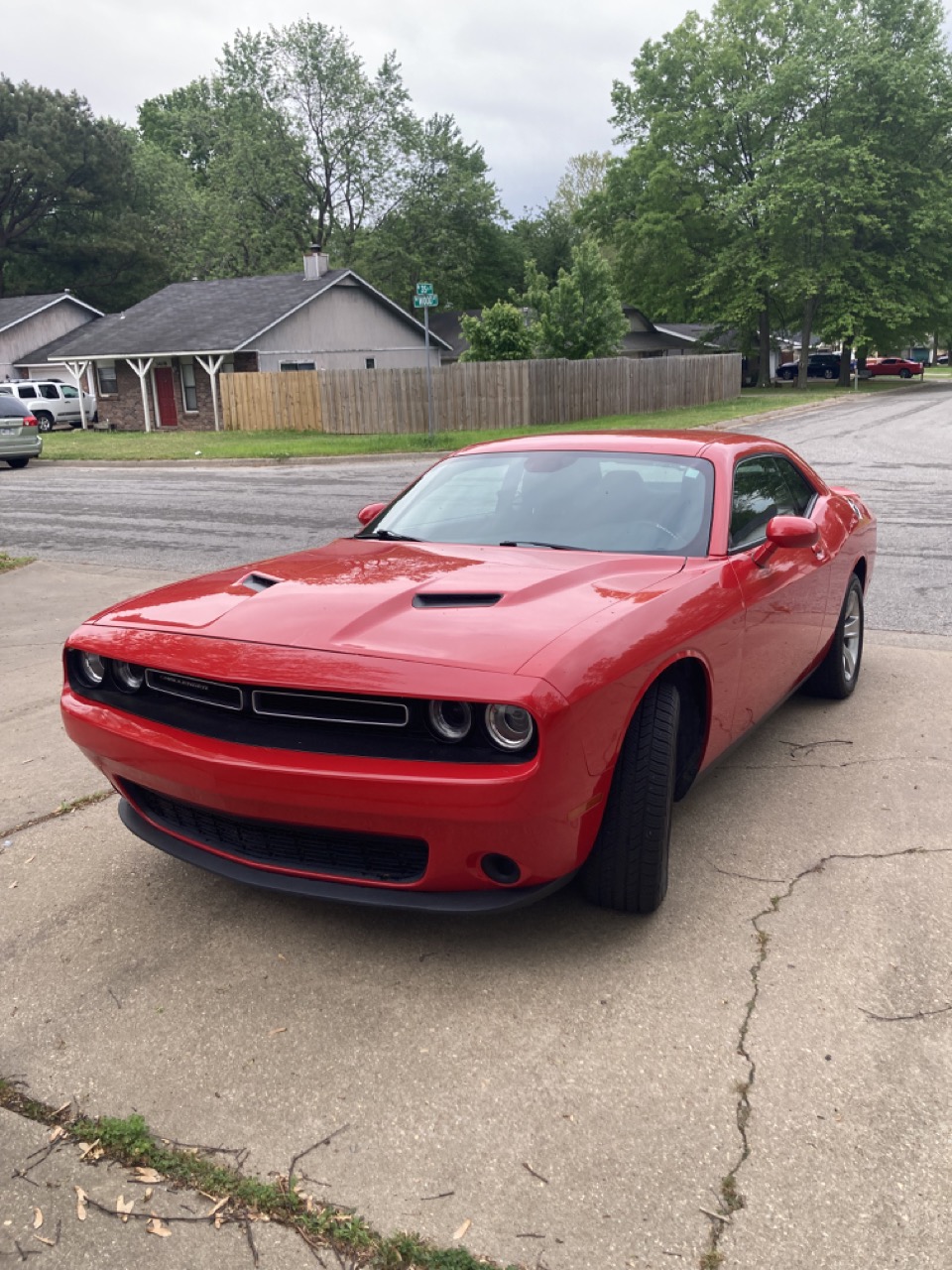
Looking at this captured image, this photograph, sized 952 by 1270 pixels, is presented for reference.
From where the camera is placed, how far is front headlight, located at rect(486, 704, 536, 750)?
A: 274 centimetres

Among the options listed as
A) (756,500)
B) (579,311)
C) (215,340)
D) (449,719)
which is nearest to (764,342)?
(579,311)

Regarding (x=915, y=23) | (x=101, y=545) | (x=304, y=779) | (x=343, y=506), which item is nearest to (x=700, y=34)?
(x=915, y=23)

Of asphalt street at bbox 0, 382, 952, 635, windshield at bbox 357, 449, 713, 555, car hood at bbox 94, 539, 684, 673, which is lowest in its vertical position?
asphalt street at bbox 0, 382, 952, 635

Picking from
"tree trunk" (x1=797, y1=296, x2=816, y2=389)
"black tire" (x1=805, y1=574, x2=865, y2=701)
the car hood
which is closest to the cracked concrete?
the car hood

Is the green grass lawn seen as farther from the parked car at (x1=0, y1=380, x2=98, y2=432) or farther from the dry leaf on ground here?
the dry leaf on ground

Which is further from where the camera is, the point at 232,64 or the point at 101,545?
the point at 232,64

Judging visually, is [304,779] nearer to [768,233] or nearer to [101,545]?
[101,545]

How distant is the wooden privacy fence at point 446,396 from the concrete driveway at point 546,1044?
24.7 m

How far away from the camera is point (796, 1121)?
94.6 inches

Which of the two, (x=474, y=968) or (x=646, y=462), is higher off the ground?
(x=646, y=462)

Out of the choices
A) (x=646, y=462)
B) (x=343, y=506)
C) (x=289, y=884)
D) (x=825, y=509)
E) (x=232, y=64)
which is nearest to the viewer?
(x=289, y=884)

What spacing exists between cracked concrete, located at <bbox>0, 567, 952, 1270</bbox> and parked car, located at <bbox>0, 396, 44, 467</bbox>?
2160cm

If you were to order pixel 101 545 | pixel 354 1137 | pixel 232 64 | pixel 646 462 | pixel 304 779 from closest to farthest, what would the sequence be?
pixel 354 1137, pixel 304 779, pixel 646 462, pixel 101 545, pixel 232 64

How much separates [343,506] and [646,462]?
10.1 metres
